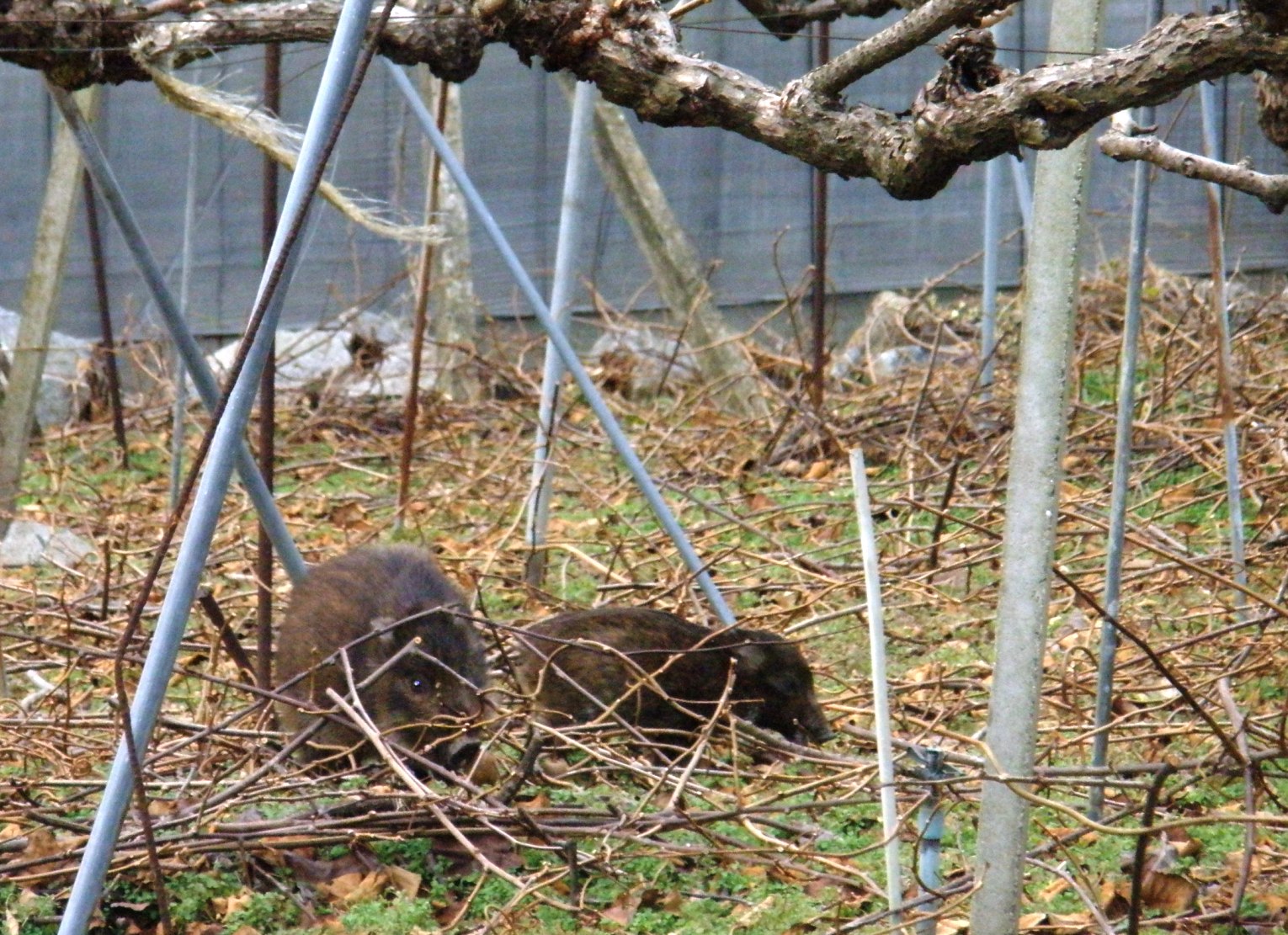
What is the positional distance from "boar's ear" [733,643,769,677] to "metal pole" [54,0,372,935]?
2.25m

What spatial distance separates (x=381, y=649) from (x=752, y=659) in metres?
1.10

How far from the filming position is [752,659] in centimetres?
480

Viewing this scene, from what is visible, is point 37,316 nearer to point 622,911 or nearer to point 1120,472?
point 622,911

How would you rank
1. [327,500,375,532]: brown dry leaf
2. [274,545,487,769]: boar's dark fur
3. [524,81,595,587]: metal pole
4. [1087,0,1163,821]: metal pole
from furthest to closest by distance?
[327,500,375,532]: brown dry leaf, [524,81,595,587]: metal pole, [274,545,487,769]: boar's dark fur, [1087,0,1163,821]: metal pole

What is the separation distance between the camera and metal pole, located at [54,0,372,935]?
267cm

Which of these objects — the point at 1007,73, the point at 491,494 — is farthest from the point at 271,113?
the point at 491,494

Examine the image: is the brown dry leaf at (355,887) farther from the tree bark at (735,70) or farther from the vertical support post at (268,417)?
the tree bark at (735,70)

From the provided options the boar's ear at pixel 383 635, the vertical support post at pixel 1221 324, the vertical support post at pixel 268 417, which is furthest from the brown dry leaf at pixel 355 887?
the vertical support post at pixel 1221 324

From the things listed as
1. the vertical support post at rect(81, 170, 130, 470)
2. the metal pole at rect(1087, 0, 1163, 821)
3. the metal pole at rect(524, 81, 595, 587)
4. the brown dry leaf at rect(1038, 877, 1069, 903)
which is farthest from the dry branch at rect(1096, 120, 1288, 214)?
the vertical support post at rect(81, 170, 130, 470)

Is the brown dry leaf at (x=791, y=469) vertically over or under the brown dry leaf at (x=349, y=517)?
over

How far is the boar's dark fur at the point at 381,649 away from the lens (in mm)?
4586

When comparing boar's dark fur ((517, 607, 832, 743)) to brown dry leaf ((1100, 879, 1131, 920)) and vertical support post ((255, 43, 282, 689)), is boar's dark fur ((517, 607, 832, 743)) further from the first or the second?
brown dry leaf ((1100, 879, 1131, 920))

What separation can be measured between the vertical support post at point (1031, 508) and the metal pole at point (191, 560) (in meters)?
1.19

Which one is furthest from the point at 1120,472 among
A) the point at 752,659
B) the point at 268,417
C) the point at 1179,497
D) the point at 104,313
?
the point at 104,313
